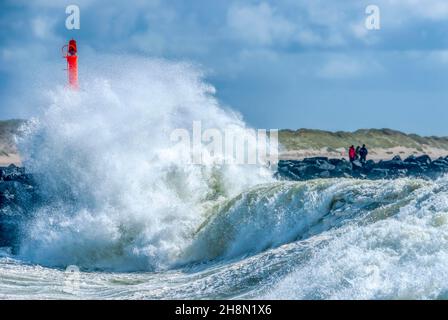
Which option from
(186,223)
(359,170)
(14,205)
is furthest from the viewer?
(359,170)

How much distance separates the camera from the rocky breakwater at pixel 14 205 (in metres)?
22.7

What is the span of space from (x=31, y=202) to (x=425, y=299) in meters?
14.7

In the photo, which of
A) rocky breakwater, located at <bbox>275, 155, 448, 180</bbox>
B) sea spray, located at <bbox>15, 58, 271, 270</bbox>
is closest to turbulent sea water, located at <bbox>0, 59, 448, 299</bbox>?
sea spray, located at <bbox>15, 58, 271, 270</bbox>

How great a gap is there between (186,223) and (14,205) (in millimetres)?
8428

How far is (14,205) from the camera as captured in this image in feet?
89.5

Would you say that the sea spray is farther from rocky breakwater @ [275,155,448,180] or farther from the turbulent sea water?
rocky breakwater @ [275,155,448,180]

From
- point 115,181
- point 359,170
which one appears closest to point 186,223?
point 115,181

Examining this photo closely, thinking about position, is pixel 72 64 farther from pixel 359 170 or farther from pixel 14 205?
pixel 359 170

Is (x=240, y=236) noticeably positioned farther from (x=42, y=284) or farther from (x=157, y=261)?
(x=42, y=284)

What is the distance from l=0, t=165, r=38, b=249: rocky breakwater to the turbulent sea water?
2.36 ft

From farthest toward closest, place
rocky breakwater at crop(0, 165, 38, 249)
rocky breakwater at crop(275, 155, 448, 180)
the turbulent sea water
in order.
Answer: rocky breakwater at crop(275, 155, 448, 180) → rocky breakwater at crop(0, 165, 38, 249) → the turbulent sea water

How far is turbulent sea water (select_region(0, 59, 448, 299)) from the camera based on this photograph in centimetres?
1266

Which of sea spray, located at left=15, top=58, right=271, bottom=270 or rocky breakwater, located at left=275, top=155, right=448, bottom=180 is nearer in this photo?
sea spray, located at left=15, top=58, right=271, bottom=270

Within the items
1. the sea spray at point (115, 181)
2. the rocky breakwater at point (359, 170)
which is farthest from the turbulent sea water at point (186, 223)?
the rocky breakwater at point (359, 170)
